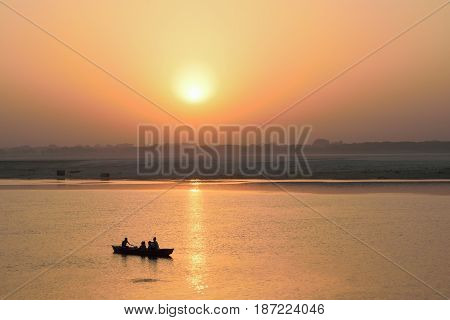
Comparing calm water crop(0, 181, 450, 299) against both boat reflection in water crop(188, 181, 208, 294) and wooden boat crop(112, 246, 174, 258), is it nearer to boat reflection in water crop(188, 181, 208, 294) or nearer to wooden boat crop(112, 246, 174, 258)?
boat reflection in water crop(188, 181, 208, 294)

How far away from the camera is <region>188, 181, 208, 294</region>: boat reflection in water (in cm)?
2413

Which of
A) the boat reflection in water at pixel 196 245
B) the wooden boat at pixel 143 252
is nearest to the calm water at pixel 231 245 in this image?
the boat reflection in water at pixel 196 245

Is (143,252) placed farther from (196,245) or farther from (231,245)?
(231,245)

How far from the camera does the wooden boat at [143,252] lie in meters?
28.9

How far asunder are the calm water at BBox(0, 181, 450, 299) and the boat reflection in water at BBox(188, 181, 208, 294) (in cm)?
5

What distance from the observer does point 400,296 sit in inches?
855

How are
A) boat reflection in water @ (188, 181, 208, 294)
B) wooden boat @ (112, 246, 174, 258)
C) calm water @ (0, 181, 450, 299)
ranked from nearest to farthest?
calm water @ (0, 181, 450, 299)
boat reflection in water @ (188, 181, 208, 294)
wooden boat @ (112, 246, 174, 258)

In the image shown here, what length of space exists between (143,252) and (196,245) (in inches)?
168

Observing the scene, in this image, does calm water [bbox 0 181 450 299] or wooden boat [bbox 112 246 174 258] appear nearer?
calm water [bbox 0 181 450 299]

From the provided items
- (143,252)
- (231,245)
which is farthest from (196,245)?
(143,252)

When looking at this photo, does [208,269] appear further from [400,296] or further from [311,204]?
[311,204]

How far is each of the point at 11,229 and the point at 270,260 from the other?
1925 cm

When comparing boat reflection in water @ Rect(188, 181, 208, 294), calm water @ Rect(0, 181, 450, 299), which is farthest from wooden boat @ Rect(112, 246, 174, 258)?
boat reflection in water @ Rect(188, 181, 208, 294)
